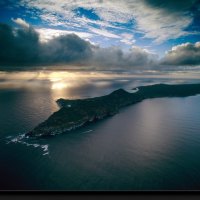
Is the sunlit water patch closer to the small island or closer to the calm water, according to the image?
the calm water

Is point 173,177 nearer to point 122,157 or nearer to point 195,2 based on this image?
point 122,157

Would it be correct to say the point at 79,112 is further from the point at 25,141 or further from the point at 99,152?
the point at 99,152

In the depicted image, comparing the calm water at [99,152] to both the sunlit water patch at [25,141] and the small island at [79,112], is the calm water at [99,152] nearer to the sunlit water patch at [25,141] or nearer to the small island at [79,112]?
the sunlit water patch at [25,141]

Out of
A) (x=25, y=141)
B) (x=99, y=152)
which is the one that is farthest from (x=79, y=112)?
(x=99, y=152)

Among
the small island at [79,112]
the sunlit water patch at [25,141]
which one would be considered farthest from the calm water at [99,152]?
the small island at [79,112]

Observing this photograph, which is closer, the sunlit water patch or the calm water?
the calm water

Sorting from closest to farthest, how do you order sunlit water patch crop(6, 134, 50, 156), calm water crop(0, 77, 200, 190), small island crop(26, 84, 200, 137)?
1. calm water crop(0, 77, 200, 190)
2. sunlit water patch crop(6, 134, 50, 156)
3. small island crop(26, 84, 200, 137)

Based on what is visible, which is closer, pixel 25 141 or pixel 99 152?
pixel 99 152

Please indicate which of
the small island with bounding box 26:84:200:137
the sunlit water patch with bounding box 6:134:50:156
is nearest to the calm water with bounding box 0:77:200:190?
the sunlit water patch with bounding box 6:134:50:156
